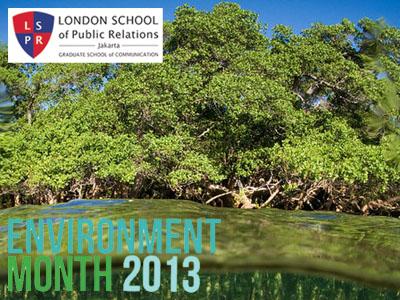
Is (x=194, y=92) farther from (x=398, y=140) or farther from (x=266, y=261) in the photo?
(x=266, y=261)

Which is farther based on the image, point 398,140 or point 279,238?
point 398,140

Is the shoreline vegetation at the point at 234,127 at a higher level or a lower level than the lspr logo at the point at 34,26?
lower

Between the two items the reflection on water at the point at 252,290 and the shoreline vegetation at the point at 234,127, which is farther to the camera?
the shoreline vegetation at the point at 234,127

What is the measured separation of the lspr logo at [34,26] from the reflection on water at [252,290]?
8.61 meters

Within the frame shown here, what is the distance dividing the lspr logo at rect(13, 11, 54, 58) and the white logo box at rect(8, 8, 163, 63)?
107 mm

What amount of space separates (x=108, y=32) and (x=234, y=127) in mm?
4189

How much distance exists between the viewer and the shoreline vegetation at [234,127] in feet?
42.8

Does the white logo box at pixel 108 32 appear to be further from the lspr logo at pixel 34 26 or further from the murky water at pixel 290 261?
the murky water at pixel 290 261

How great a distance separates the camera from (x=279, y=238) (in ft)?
24.6

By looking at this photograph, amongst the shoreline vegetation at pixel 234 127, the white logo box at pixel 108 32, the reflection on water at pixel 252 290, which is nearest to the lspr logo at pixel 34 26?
the white logo box at pixel 108 32

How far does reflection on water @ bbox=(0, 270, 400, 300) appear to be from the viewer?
6242 millimetres

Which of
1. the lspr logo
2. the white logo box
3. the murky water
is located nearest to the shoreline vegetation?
the white logo box

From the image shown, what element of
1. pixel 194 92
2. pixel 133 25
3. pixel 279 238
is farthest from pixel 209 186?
pixel 279 238

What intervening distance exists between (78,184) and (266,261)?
7468 mm
